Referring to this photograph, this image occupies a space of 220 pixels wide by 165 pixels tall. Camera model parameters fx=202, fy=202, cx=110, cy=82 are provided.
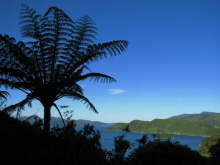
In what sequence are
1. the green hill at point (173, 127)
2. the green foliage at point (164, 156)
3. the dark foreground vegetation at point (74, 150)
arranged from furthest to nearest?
the green hill at point (173, 127), the green foliage at point (164, 156), the dark foreground vegetation at point (74, 150)

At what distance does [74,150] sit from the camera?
2703 millimetres

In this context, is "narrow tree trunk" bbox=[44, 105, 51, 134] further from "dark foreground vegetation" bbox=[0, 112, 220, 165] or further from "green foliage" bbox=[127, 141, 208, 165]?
"green foliage" bbox=[127, 141, 208, 165]

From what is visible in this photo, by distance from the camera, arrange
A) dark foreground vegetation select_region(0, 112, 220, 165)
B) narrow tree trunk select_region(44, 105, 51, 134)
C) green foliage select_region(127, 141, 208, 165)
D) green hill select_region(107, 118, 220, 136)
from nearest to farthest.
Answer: dark foreground vegetation select_region(0, 112, 220, 165) → narrow tree trunk select_region(44, 105, 51, 134) → green foliage select_region(127, 141, 208, 165) → green hill select_region(107, 118, 220, 136)

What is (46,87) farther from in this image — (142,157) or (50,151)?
(142,157)

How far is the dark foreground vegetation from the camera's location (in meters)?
2.95

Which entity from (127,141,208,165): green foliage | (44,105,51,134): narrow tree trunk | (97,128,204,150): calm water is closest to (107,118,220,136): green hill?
(97,128,204,150): calm water

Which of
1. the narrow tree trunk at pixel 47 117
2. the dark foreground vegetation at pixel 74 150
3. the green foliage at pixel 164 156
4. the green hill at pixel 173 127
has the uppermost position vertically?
the narrow tree trunk at pixel 47 117

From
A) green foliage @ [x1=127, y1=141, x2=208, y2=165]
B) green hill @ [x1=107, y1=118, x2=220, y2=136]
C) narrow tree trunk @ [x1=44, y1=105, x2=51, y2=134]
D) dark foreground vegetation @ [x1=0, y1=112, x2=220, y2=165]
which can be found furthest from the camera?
green hill @ [x1=107, y1=118, x2=220, y2=136]


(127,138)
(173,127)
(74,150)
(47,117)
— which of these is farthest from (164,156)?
(173,127)

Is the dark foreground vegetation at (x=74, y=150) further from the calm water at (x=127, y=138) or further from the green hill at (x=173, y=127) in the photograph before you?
the green hill at (x=173, y=127)

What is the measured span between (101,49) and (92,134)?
1.96 metres

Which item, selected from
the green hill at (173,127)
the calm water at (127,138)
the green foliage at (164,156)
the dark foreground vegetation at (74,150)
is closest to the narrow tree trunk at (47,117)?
the dark foreground vegetation at (74,150)

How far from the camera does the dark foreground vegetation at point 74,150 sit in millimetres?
2945

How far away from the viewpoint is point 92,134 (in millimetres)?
3764
